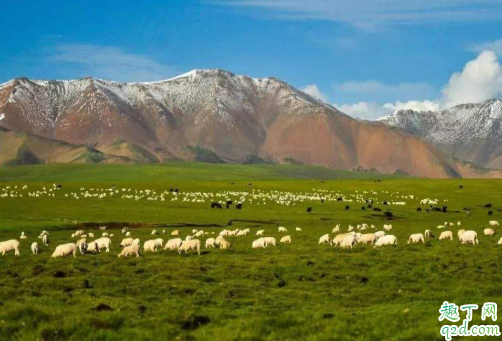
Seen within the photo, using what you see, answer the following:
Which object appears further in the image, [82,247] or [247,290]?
[82,247]

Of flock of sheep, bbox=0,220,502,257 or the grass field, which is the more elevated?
flock of sheep, bbox=0,220,502,257

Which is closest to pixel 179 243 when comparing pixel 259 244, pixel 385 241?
pixel 259 244

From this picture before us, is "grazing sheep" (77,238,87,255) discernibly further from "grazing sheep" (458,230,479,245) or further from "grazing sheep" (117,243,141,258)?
"grazing sheep" (458,230,479,245)

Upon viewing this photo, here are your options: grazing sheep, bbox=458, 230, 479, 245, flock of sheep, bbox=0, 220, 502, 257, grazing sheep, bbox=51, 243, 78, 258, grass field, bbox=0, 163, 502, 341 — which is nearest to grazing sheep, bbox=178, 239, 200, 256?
flock of sheep, bbox=0, 220, 502, 257

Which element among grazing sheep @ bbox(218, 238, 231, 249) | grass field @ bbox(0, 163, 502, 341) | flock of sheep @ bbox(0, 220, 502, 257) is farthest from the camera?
grazing sheep @ bbox(218, 238, 231, 249)

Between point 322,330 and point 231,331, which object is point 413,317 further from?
point 231,331

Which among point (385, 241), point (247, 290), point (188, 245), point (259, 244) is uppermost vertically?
point (188, 245)

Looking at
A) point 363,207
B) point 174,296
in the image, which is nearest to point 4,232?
point 174,296

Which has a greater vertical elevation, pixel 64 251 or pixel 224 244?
pixel 64 251

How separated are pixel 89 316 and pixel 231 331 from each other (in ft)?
14.8

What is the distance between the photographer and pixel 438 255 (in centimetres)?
3266

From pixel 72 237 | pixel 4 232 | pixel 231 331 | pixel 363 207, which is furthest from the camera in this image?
pixel 363 207

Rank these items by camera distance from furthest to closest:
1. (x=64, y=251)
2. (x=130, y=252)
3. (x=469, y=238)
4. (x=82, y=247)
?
1. (x=469, y=238)
2. (x=82, y=247)
3. (x=130, y=252)
4. (x=64, y=251)

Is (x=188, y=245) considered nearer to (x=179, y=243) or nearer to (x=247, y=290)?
(x=179, y=243)
